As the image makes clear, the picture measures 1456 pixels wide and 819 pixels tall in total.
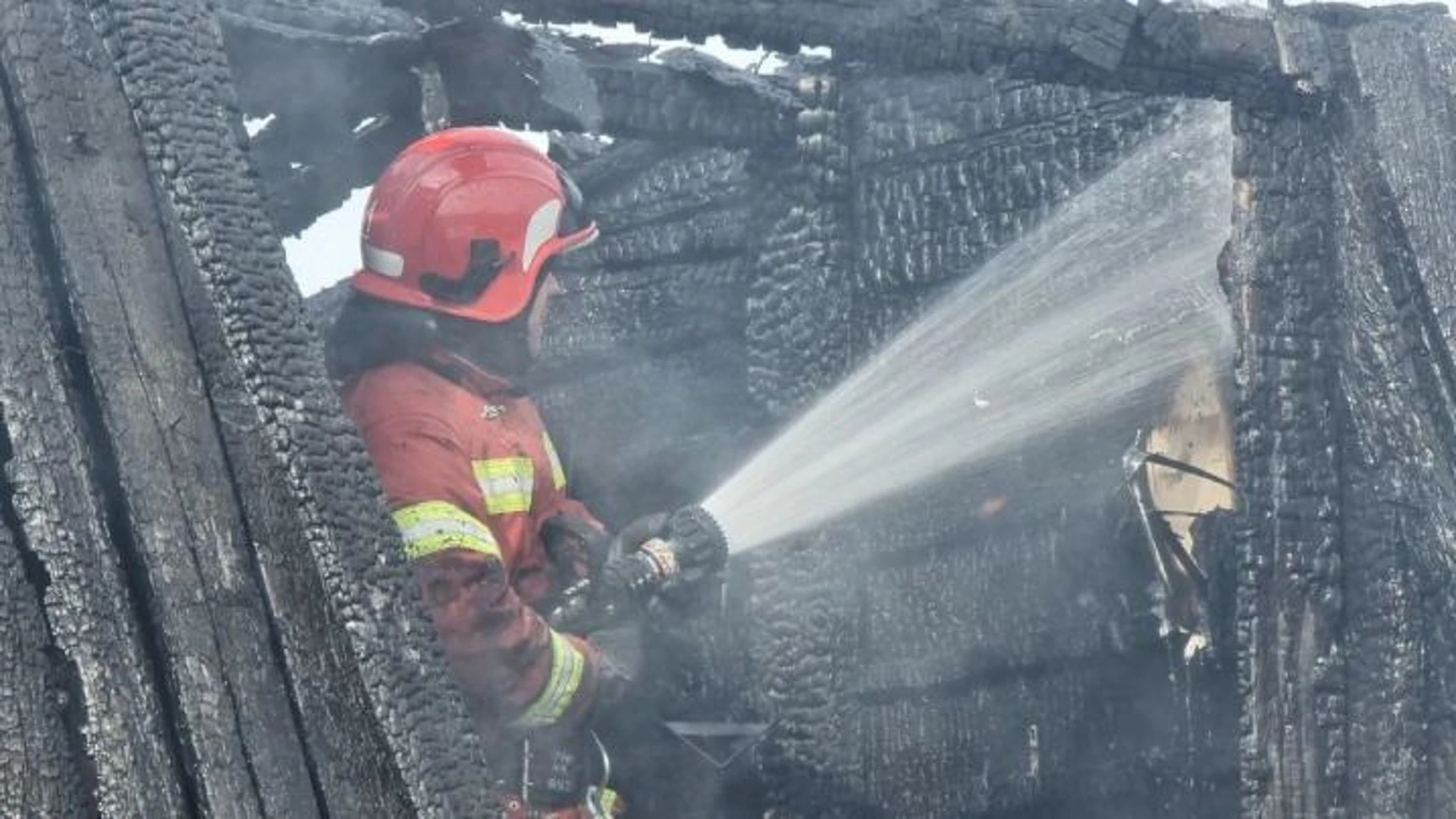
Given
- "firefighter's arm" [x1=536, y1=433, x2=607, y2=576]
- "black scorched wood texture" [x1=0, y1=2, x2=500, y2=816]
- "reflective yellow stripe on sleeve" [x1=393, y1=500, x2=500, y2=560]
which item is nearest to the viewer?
"black scorched wood texture" [x1=0, y1=2, x2=500, y2=816]

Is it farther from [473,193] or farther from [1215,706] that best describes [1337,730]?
[473,193]

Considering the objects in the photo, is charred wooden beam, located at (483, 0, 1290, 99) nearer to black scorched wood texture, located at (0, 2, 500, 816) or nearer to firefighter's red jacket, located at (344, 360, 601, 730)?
firefighter's red jacket, located at (344, 360, 601, 730)

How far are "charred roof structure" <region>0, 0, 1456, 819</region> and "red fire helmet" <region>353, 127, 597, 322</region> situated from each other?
170mm

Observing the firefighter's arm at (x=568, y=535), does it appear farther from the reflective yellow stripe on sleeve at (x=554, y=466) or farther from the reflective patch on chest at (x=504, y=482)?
the reflective patch on chest at (x=504, y=482)

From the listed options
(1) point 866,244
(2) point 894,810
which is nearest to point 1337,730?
(2) point 894,810

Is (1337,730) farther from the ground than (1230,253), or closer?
closer

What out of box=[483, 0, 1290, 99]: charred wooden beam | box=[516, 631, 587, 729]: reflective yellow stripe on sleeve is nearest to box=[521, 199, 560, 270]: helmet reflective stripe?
box=[483, 0, 1290, 99]: charred wooden beam

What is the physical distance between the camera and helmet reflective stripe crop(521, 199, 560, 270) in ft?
17.6

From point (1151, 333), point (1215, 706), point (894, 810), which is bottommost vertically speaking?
point (894, 810)

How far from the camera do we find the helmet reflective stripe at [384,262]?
5270 millimetres

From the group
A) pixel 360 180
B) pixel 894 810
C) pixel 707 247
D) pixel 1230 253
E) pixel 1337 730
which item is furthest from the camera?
pixel 707 247

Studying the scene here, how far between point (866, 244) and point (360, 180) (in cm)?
153

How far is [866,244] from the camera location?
630 cm

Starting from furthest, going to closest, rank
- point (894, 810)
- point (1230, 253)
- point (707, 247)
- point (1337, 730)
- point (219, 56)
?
1. point (707, 247)
2. point (894, 810)
3. point (1230, 253)
4. point (1337, 730)
5. point (219, 56)
